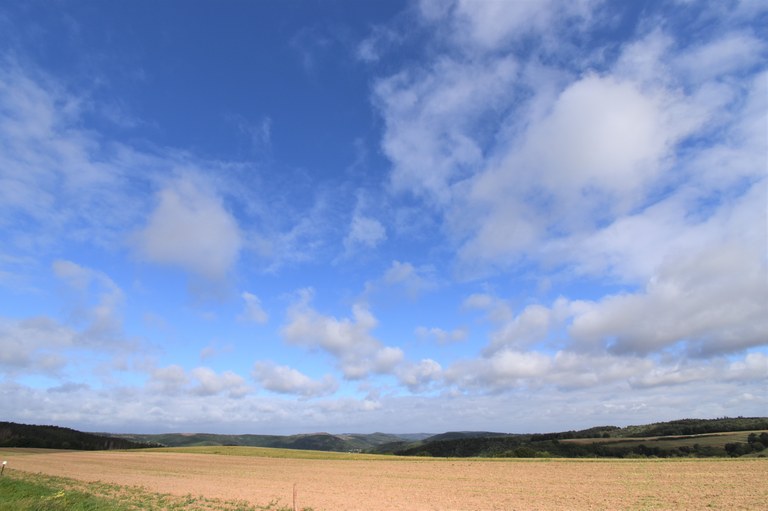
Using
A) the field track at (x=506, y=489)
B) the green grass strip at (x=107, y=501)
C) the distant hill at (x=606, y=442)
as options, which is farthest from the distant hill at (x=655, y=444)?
the green grass strip at (x=107, y=501)

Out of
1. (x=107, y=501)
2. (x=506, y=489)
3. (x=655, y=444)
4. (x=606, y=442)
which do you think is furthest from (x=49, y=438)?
(x=655, y=444)

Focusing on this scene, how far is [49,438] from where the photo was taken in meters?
145

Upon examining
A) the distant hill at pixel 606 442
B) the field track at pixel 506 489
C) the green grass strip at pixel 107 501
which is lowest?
the distant hill at pixel 606 442

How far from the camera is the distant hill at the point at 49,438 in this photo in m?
132

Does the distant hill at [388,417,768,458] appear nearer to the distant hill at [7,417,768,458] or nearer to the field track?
the distant hill at [7,417,768,458]

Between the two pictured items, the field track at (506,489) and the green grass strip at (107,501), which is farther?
the field track at (506,489)

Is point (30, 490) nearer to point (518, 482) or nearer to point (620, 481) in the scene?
point (518, 482)

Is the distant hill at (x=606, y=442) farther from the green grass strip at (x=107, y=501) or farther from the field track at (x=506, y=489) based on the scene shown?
the green grass strip at (x=107, y=501)

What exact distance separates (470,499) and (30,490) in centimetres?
3150

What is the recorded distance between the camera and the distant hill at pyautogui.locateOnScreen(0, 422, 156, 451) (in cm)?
13200

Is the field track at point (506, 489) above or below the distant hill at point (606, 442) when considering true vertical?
above

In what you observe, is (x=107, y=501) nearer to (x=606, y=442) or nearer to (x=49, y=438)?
(x=606, y=442)

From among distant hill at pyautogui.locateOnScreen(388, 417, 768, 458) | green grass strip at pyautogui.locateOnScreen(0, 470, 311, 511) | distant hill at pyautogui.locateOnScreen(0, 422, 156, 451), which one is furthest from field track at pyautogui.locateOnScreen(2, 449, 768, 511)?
distant hill at pyautogui.locateOnScreen(0, 422, 156, 451)

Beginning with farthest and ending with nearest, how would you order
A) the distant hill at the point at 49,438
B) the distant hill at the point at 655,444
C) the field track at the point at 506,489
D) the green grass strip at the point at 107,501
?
1. the distant hill at the point at 49,438
2. the distant hill at the point at 655,444
3. the field track at the point at 506,489
4. the green grass strip at the point at 107,501
